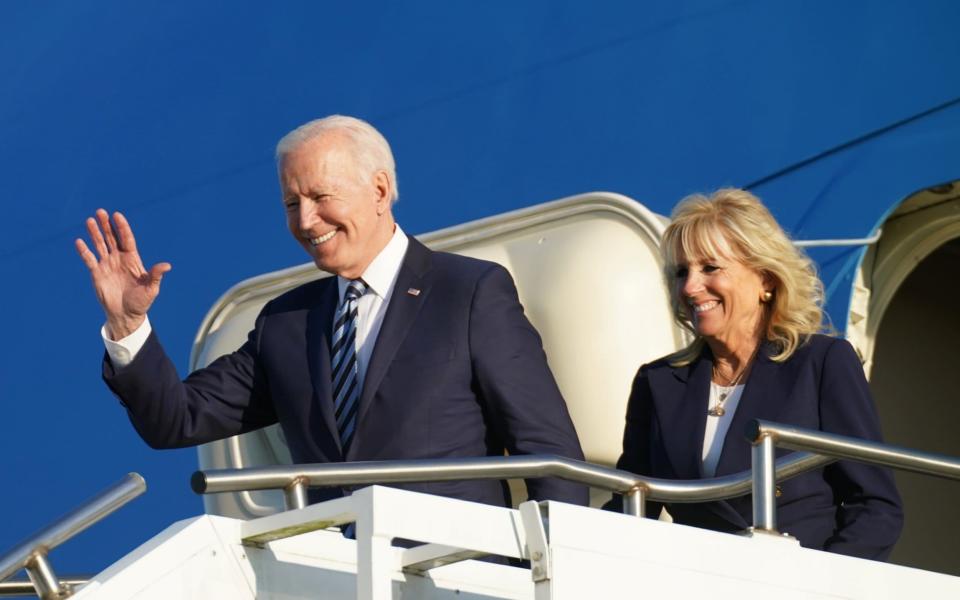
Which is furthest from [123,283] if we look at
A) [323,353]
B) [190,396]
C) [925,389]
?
[925,389]

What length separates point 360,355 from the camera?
9.57 feet

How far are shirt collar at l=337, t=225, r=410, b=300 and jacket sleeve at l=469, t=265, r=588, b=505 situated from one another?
0.60ft

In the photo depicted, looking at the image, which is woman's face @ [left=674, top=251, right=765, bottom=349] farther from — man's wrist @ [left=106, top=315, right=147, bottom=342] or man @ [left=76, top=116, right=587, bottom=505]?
man's wrist @ [left=106, top=315, right=147, bottom=342]

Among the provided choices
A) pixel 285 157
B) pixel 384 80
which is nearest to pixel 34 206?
pixel 384 80

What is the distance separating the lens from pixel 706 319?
278cm

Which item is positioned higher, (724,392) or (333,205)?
(333,205)

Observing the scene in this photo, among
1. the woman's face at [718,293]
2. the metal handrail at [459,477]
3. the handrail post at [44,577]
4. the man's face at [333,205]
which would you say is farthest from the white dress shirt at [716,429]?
the handrail post at [44,577]

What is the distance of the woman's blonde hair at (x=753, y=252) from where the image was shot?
9.07 ft

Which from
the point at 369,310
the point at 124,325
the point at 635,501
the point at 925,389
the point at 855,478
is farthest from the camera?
the point at 925,389

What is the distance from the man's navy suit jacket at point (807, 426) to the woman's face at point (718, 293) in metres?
0.08

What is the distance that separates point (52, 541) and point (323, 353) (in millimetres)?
950

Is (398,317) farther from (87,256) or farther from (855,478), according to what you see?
(855,478)

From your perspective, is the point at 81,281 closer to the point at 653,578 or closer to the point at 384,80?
the point at 384,80

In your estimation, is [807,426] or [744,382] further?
[744,382]
